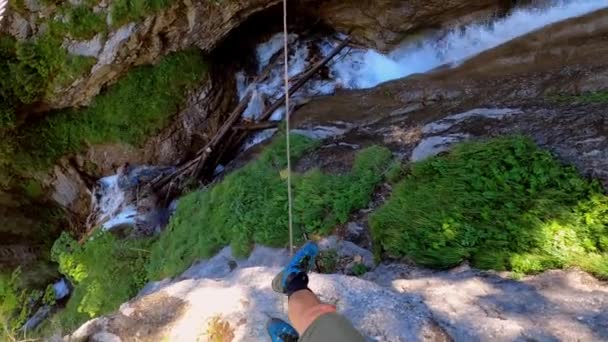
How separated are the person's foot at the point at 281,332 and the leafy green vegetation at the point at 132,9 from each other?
5687 mm

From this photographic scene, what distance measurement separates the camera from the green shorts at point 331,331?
2711 millimetres

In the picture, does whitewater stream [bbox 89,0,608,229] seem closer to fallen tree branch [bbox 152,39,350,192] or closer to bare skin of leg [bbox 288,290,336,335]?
fallen tree branch [bbox 152,39,350,192]

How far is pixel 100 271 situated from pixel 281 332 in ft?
16.9

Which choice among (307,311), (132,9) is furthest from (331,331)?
(132,9)

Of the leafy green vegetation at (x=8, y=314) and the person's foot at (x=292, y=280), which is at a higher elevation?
the person's foot at (x=292, y=280)

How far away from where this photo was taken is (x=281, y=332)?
3.45m

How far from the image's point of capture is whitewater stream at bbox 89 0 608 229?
814cm

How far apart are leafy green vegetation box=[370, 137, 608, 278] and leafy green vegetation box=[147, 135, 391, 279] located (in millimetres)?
702

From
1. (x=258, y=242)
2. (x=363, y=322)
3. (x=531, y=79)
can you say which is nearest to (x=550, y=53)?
(x=531, y=79)

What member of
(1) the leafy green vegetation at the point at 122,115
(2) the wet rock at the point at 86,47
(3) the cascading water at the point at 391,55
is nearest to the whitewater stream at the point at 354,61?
(3) the cascading water at the point at 391,55

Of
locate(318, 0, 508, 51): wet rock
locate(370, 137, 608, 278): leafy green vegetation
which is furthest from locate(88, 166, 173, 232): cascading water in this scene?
locate(370, 137, 608, 278): leafy green vegetation

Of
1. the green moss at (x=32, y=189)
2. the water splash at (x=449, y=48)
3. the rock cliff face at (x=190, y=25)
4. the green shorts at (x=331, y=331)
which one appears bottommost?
the green moss at (x=32, y=189)

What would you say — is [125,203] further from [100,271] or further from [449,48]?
[449,48]

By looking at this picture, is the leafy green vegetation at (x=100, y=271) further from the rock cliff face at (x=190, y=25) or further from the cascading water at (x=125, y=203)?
the rock cliff face at (x=190, y=25)
